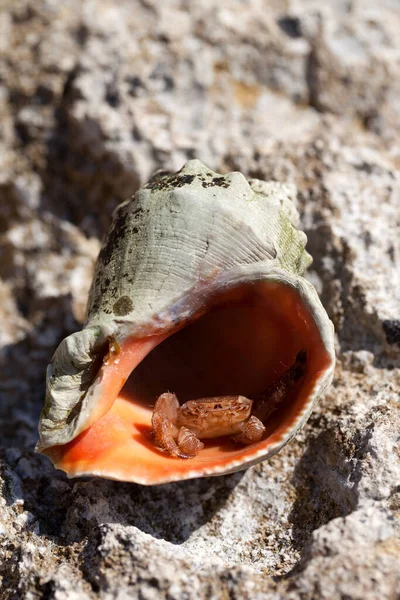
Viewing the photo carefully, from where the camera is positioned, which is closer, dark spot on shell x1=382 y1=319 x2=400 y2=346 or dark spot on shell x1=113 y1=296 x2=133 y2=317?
dark spot on shell x1=113 y1=296 x2=133 y2=317

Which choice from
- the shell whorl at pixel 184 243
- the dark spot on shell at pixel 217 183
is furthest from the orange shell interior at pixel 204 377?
the dark spot on shell at pixel 217 183

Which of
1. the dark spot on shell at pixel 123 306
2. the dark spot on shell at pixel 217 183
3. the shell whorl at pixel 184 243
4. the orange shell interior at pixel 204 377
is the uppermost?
the dark spot on shell at pixel 217 183

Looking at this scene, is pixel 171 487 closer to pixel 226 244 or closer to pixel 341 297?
pixel 226 244

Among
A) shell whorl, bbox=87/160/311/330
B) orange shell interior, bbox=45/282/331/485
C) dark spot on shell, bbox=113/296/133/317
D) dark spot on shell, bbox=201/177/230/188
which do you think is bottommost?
orange shell interior, bbox=45/282/331/485

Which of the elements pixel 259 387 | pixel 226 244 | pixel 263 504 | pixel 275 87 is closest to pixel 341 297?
pixel 259 387

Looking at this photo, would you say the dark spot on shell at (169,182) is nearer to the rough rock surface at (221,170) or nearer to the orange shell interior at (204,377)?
the orange shell interior at (204,377)

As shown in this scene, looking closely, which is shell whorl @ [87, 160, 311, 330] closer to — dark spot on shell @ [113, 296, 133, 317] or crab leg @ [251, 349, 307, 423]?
dark spot on shell @ [113, 296, 133, 317]

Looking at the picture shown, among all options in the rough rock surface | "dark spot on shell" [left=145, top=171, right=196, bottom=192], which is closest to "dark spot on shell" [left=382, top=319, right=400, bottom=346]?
the rough rock surface
